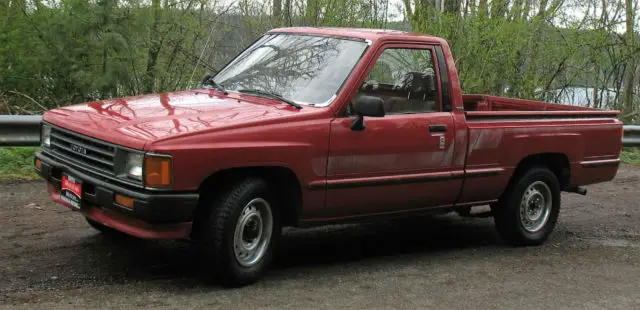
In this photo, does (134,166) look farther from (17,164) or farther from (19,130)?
(17,164)

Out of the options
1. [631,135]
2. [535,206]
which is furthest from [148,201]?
[631,135]

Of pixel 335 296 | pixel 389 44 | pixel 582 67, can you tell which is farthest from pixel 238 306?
pixel 582 67

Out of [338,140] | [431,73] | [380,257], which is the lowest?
[380,257]

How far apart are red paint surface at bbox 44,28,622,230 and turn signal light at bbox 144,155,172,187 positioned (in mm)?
50

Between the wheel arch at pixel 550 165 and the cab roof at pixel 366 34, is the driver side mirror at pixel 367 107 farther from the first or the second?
the wheel arch at pixel 550 165

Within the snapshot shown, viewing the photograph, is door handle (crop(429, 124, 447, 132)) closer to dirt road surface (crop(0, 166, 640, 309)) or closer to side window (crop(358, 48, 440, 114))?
side window (crop(358, 48, 440, 114))

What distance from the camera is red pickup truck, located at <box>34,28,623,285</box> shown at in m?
5.16

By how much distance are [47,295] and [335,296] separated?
70.1 inches

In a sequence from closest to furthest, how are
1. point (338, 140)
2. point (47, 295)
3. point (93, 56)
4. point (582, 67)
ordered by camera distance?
point (47, 295)
point (338, 140)
point (93, 56)
point (582, 67)

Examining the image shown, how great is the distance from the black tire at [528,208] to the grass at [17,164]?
15.5ft

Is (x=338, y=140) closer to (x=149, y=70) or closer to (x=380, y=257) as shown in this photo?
(x=380, y=257)

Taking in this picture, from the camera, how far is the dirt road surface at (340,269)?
5.27 meters

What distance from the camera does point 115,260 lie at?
593cm

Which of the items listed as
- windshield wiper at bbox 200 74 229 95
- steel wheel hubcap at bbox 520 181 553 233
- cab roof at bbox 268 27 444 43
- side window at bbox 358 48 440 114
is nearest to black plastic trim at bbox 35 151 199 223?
windshield wiper at bbox 200 74 229 95
